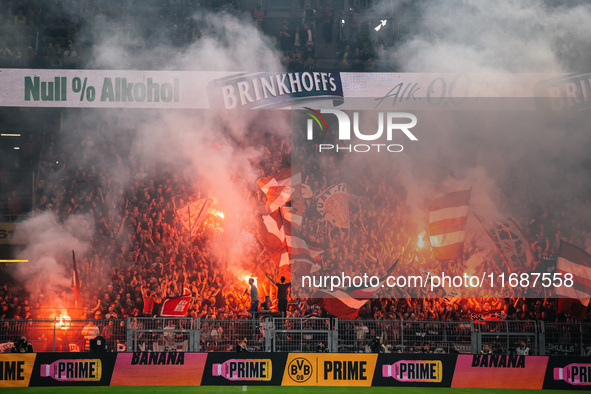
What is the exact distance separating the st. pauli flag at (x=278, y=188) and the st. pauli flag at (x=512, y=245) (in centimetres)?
439

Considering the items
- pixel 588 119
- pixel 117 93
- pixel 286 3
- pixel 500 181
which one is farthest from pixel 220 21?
pixel 588 119

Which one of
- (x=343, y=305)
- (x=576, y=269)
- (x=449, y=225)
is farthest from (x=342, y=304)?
(x=576, y=269)

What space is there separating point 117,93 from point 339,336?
7108 millimetres

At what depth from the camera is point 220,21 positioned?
14.2 m

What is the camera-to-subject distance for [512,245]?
11453mm

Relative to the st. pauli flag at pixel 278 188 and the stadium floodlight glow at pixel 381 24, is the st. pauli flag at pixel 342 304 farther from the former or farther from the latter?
the stadium floodlight glow at pixel 381 24

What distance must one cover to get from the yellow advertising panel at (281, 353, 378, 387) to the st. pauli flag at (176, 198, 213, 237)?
486cm

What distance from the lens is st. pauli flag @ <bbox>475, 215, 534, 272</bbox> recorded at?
11.5 metres

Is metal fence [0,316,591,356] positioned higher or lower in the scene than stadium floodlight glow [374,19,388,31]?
lower

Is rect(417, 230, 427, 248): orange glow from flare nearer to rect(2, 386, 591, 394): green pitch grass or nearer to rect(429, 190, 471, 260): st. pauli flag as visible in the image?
rect(429, 190, 471, 260): st. pauli flag

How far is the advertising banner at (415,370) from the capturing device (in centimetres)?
912

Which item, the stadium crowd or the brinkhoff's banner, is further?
the brinkhoff's banner

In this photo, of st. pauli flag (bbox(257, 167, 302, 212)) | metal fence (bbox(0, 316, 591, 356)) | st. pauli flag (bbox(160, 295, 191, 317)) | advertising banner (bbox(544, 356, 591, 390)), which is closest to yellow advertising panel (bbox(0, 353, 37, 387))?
metal fence (bbox(0, 316, 591, 356))

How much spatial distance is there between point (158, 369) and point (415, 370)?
388cm
